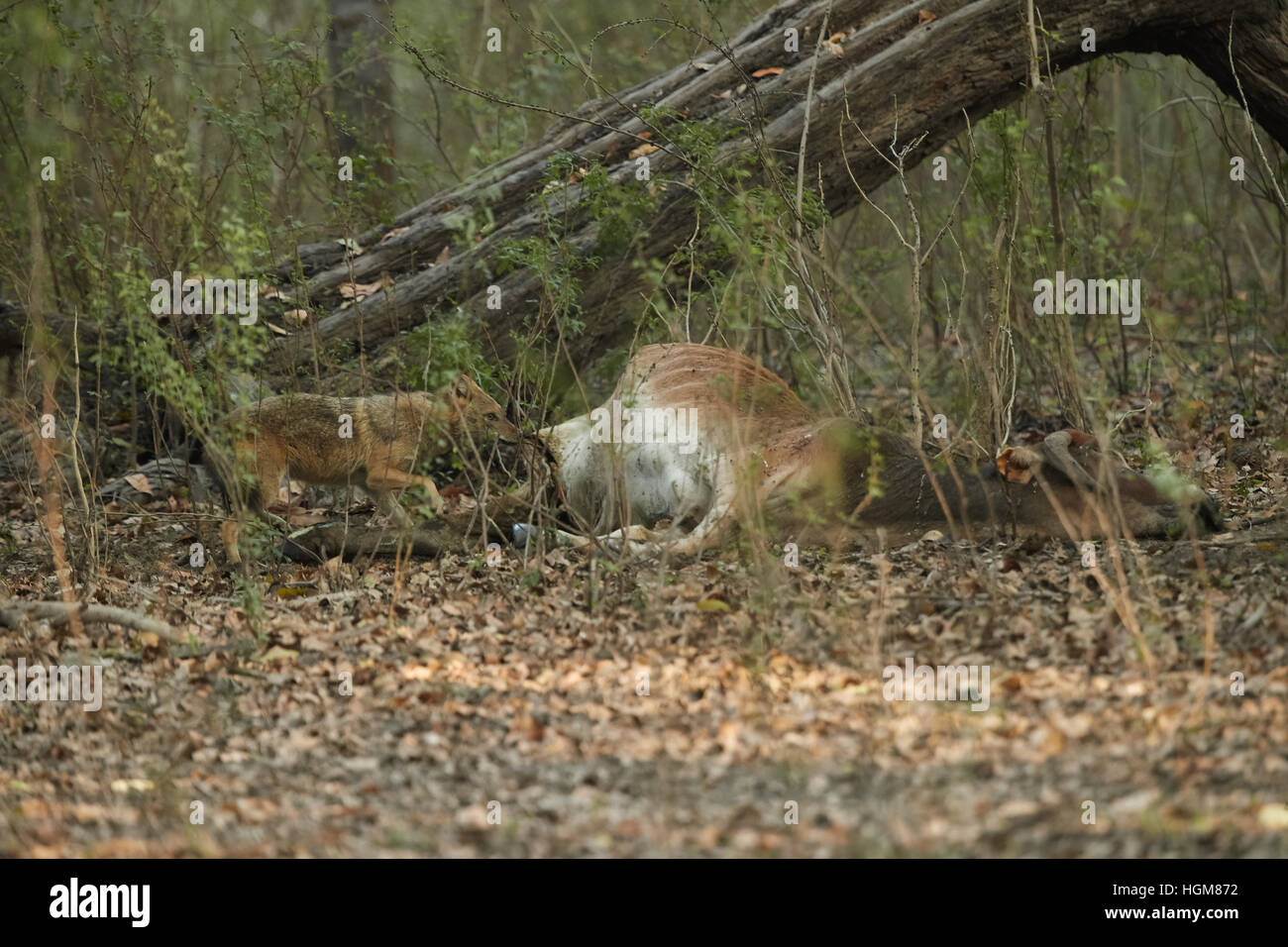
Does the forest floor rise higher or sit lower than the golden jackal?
lower

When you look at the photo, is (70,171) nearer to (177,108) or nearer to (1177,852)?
(177,108)

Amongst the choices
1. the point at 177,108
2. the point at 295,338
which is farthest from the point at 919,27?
the point at 177,108

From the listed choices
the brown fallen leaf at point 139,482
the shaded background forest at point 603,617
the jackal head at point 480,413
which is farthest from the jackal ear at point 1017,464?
the brown fallen leaf at point 139,482

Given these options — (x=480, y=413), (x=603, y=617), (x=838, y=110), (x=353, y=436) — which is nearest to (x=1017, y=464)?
(x=603, y=617)

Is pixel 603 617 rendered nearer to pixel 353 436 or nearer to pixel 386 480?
pixel 386 480

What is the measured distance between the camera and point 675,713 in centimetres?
416

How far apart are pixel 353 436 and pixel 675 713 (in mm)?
2906

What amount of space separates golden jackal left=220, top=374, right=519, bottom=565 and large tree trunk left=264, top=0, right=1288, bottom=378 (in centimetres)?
69

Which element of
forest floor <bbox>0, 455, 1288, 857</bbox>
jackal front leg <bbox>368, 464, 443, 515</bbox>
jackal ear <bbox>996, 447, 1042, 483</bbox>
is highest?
jackal front leg <bbox>368, 464, 443, 515</bbox>

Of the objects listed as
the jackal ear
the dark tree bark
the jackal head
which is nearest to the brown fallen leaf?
the jackal head

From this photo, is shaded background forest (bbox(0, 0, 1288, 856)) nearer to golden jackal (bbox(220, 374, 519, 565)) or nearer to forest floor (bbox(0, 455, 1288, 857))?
forest floor (bbox(0, 455, 1288, 857))

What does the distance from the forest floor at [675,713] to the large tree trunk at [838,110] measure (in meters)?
1.97

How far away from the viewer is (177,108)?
11.3 m

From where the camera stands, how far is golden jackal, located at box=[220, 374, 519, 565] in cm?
627
